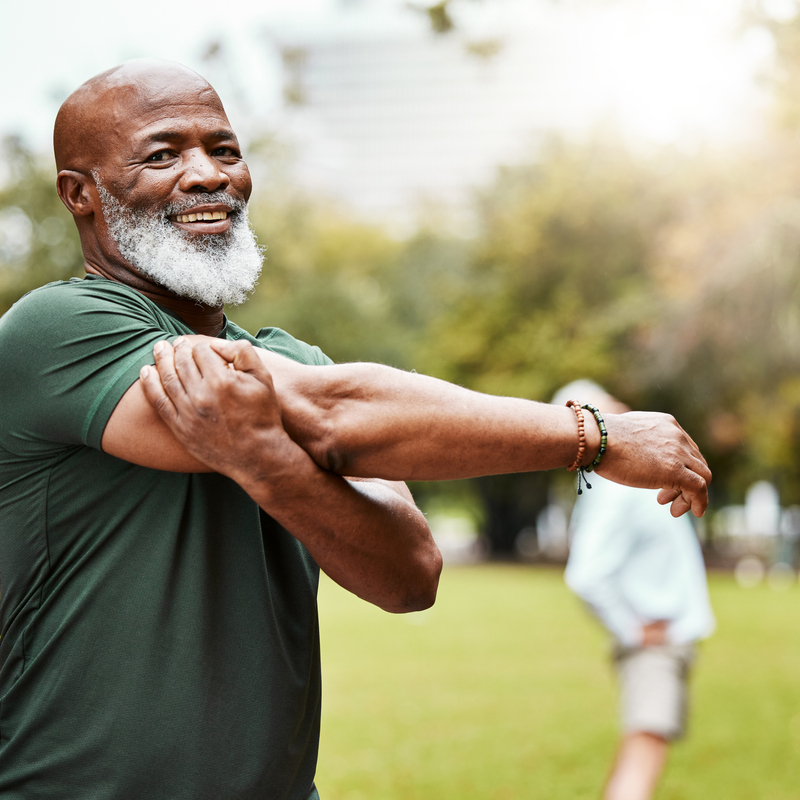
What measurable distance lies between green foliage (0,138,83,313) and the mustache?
26.7 m

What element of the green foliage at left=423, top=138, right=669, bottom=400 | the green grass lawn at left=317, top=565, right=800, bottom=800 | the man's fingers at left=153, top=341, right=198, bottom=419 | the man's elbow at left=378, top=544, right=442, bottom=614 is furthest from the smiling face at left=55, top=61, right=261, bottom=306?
the green foliage at left=423, top=138, right=669, bottom=400

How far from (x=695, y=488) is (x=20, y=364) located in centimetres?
126

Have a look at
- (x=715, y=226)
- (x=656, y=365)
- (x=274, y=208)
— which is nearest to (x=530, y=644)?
Result: (x=656, y=365)

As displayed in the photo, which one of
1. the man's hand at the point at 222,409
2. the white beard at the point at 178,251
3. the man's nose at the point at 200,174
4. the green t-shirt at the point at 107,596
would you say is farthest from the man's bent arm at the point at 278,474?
the man's nose at the point at 200,174

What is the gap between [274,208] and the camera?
3659 cm

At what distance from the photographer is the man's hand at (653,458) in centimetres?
194

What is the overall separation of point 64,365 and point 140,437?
197 millimetres

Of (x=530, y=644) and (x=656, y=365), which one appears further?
(x=656, y=365)

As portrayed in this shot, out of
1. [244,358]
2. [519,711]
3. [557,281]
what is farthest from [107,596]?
[557,281]

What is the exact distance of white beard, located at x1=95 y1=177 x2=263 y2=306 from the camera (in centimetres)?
204

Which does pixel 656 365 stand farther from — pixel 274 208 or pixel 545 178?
pixel 274 208

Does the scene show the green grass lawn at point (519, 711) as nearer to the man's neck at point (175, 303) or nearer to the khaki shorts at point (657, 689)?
the khaki shorts at point (657, 689)

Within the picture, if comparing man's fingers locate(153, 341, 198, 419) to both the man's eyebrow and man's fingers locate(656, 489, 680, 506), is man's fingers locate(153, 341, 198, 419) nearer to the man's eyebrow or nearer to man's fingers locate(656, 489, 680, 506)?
the man's eyebrow

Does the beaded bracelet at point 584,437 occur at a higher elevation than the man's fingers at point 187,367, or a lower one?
lower
